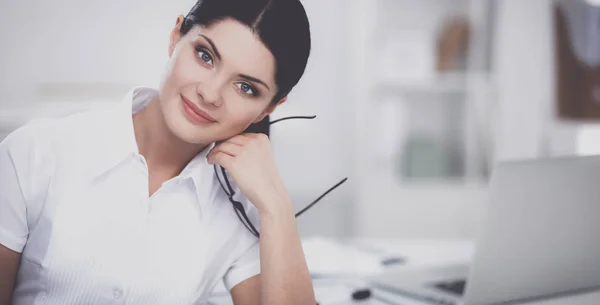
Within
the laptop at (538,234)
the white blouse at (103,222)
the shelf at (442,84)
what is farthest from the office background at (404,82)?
the white blouse at (103,222)

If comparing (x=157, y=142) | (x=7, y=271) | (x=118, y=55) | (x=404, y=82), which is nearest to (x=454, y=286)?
(x=157, y=142)

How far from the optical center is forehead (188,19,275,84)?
40.4 inches

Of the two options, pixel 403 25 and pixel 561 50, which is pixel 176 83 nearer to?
pixel 403 25

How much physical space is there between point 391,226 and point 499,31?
4.02 feet

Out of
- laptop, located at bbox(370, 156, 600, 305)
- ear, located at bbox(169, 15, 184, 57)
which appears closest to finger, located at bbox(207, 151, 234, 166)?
ear, located at bbox(169, 15, 184, 57)

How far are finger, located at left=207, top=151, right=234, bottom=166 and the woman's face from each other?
0.04m

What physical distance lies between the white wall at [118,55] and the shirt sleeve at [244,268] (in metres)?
1.79

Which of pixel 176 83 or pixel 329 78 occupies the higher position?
pixel 176 83

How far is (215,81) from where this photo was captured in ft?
3.41

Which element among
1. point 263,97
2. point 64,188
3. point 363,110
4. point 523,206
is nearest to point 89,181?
point 64,188

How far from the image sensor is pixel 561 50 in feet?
10.7

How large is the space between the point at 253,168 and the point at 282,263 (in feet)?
0.63

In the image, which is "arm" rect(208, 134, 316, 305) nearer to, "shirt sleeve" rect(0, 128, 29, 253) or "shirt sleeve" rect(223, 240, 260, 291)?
"shirt sleeve" rect(223, 240, 260, 291)

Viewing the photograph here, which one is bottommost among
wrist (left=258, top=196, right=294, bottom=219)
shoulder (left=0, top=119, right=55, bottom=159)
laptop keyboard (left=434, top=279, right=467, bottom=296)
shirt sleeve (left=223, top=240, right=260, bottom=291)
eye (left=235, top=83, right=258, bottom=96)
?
laptop keyboard (left=434, top=279, right=467, bottom=296)
